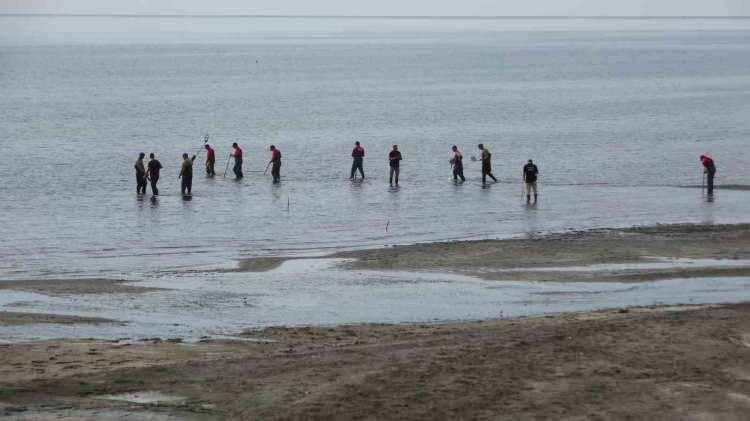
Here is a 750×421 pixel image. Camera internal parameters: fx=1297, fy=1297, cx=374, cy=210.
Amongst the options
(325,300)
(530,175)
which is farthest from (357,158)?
(325,300)

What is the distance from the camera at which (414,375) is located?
16047 mm

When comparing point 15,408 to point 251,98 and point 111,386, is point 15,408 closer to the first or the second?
point 111,386

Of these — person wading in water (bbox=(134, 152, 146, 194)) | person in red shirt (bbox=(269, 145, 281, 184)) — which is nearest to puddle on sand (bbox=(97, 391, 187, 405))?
person wading in water (bbox=(134, 152, 146, 194))

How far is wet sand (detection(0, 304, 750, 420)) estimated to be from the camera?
48.8 ft

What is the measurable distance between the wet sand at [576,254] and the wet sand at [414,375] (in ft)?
20.7

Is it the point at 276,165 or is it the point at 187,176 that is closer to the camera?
the point at 187,176

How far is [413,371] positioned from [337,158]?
39.2 m

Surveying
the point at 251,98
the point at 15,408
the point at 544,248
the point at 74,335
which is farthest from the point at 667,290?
the point at 251,98

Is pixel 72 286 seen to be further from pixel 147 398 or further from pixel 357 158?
pixel 357 158

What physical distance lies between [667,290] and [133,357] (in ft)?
34.8

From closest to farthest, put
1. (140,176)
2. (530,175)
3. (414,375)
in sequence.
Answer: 1. (414,375)
2. (530,175)
3. (140,176)

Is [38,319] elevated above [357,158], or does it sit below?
below

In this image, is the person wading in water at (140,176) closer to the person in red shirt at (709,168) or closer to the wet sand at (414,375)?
the person in red shirt at (709,168)

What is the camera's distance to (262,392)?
15.6 meters
